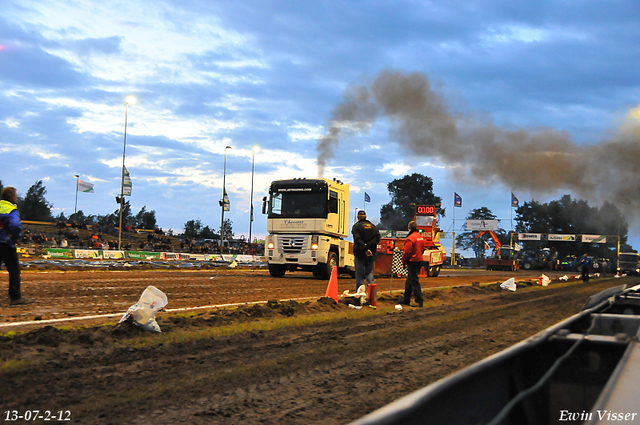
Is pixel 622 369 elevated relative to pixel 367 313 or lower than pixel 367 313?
elevated

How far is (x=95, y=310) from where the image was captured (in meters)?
8.95

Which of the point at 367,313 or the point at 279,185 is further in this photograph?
the point at 279,185

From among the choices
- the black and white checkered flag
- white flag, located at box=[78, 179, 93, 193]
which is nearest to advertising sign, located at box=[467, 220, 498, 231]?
white flag, located at box=[78, 179, 93, 193]

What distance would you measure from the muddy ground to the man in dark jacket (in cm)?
144

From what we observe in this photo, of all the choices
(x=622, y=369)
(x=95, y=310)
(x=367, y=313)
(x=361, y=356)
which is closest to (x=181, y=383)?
(x=361, y=356)

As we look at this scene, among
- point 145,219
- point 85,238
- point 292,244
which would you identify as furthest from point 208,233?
point 292,244

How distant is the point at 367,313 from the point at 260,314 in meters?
2.59

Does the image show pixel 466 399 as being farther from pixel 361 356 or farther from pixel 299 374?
pixel 361 356

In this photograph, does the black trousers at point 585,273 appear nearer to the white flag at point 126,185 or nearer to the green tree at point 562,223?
the white flag at point 126,185

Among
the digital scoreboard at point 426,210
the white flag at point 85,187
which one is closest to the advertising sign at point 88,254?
the digital scoreboard at point 426,210

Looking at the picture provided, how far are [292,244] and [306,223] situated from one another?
1091 millimetres

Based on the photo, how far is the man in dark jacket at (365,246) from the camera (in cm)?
1169

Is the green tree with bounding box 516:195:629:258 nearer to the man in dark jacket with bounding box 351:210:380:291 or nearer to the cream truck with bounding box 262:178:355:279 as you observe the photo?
the cream truck with bounding box 262:178:355:279

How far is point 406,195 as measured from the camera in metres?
110
